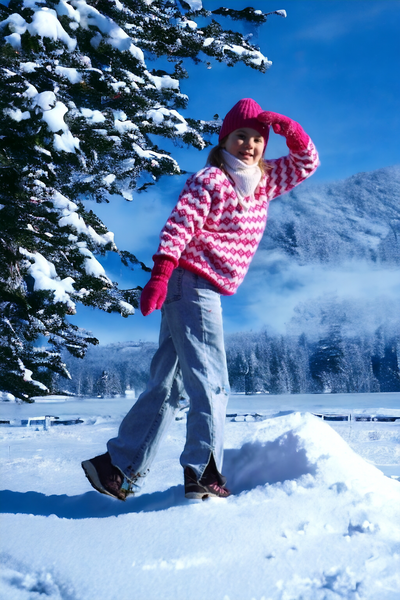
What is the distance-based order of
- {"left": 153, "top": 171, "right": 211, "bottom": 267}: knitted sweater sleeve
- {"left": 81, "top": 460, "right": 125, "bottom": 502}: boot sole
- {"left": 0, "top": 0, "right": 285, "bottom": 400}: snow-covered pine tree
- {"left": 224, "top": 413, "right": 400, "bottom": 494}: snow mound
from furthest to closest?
→ {"left": 0, "top": 0, "right": 285, "bottom": 400}: snow-covered pine tree < {"left": 81, "top": 460, "right": 125, "bottom": 502}: boot sole < {"left": 153, "top": 171, "right": 211, "bottom": 267}: knitted sweater sleeve < {"left": 224, "top": 413, "right": 400, "bottom": 494}: snow mound

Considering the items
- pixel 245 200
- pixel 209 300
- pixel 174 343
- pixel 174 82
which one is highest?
pixel 174 82

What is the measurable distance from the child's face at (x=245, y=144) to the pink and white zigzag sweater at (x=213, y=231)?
0.56 feet

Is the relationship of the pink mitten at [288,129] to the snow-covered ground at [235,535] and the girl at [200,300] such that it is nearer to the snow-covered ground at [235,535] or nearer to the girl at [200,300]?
the girl at [200,300]

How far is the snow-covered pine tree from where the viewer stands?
477 cm

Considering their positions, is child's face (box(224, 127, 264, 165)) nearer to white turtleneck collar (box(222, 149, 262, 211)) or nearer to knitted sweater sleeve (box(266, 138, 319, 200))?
white turtleneck collar (box(222, 149, 262, 211))

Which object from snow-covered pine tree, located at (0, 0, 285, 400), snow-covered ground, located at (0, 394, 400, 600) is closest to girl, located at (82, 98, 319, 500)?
snow-covered ground, located at (0, 394, 400, 600)

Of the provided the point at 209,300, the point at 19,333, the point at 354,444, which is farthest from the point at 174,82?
the point at 209,300

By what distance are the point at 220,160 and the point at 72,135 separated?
3.13 meters

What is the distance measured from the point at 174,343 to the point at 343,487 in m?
0.83

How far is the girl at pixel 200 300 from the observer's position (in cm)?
188

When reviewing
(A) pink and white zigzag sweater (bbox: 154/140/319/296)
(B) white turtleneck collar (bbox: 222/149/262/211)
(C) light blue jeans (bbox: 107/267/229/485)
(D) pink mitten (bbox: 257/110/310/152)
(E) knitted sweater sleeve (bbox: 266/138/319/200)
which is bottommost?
(C) light blue jeans (bbox: 107/267/229/485)

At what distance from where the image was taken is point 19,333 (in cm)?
668

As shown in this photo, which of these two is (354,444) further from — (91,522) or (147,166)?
(147,166)

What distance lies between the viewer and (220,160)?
217 centimetres
